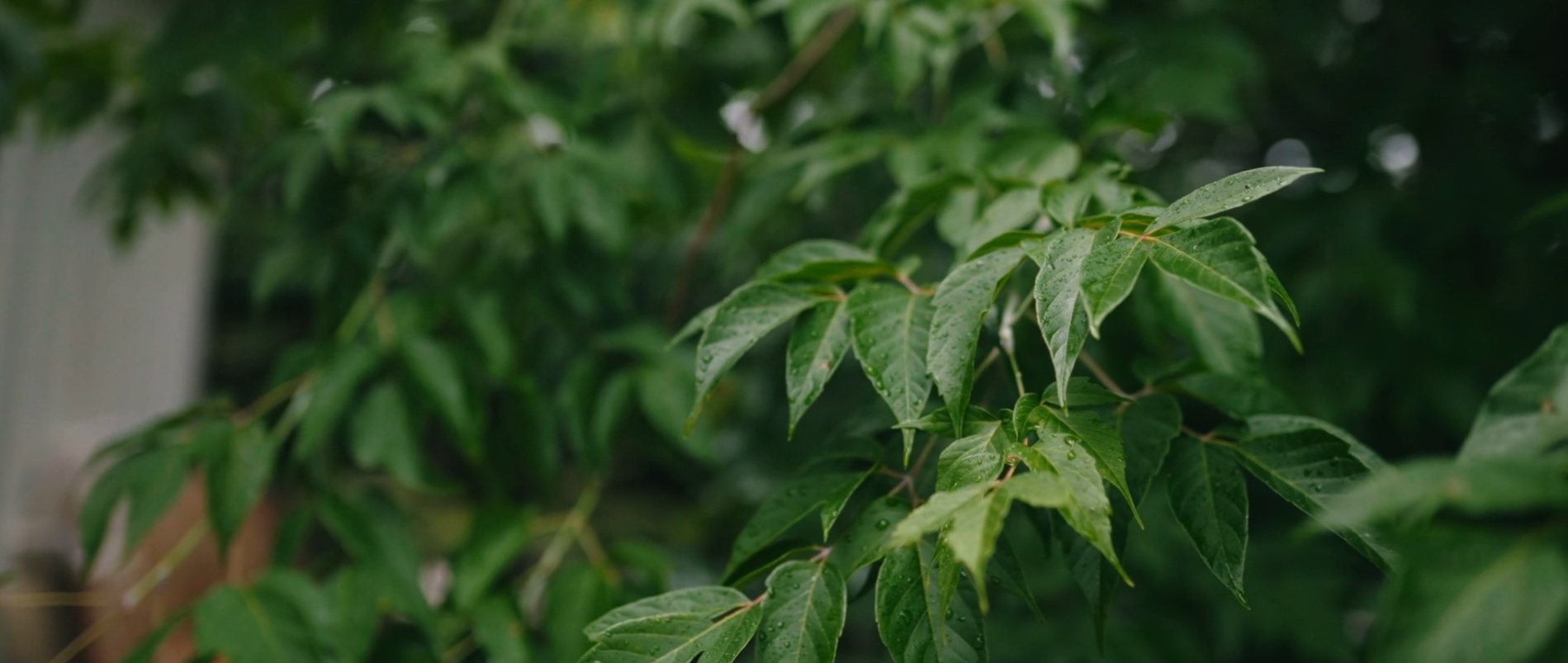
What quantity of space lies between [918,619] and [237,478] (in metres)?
0.62

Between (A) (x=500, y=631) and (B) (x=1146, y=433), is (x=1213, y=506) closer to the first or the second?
(B) (x=1146, y=433)

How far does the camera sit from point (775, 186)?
0.89m

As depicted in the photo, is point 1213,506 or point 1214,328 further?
point 1214,328

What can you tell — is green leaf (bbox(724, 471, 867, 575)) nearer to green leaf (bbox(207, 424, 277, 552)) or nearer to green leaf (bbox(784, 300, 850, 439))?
green leaf (bbox(784, 300, 850, 439))

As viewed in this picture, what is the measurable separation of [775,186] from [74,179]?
2345 mm

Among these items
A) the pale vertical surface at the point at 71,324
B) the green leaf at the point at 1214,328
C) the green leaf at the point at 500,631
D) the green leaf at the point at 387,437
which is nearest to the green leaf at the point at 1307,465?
the green leaf at the point at 1214,328

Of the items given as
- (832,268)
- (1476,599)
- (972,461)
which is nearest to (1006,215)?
(832,268)

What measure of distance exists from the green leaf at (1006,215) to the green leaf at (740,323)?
0.12 metres

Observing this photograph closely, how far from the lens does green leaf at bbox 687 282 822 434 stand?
20.5 inches

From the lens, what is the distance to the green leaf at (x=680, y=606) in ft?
1.61

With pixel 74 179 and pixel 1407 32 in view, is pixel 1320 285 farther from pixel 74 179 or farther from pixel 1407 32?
pixel 74 179

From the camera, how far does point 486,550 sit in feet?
2.77

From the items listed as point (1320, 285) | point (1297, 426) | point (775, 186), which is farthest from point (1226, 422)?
point (1320, 285)

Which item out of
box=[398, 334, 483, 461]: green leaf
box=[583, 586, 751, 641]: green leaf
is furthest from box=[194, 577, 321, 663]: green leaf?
box=[583, 586, 751, 641]: green leaf
